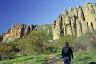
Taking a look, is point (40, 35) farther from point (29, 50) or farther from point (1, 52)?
point (1, 52)

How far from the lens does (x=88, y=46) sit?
230ft

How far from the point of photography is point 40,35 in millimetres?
97750

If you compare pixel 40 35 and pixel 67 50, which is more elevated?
pixel 40 35

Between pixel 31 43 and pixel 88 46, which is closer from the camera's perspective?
pixel 88 46

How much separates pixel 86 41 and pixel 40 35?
27.2 metres

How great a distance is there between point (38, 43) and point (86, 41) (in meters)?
26.4

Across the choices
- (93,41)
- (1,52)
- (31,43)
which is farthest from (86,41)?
(1,52)

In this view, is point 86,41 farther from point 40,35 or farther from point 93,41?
point 40,35

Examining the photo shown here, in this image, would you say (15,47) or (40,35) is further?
(15,47)

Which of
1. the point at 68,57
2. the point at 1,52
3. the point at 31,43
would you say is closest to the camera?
the point at 68,57

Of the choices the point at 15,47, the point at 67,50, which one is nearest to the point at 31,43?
the point at 15,47

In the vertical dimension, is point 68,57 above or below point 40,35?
below

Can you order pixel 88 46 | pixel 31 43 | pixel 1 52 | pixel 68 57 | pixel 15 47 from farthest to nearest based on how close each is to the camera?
pixel 15 47 → pixel 1 52 → pixel 31 43 → pixel 88 46 → pixel 68 57

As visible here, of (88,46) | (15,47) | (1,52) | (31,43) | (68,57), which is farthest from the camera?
(15,47)
